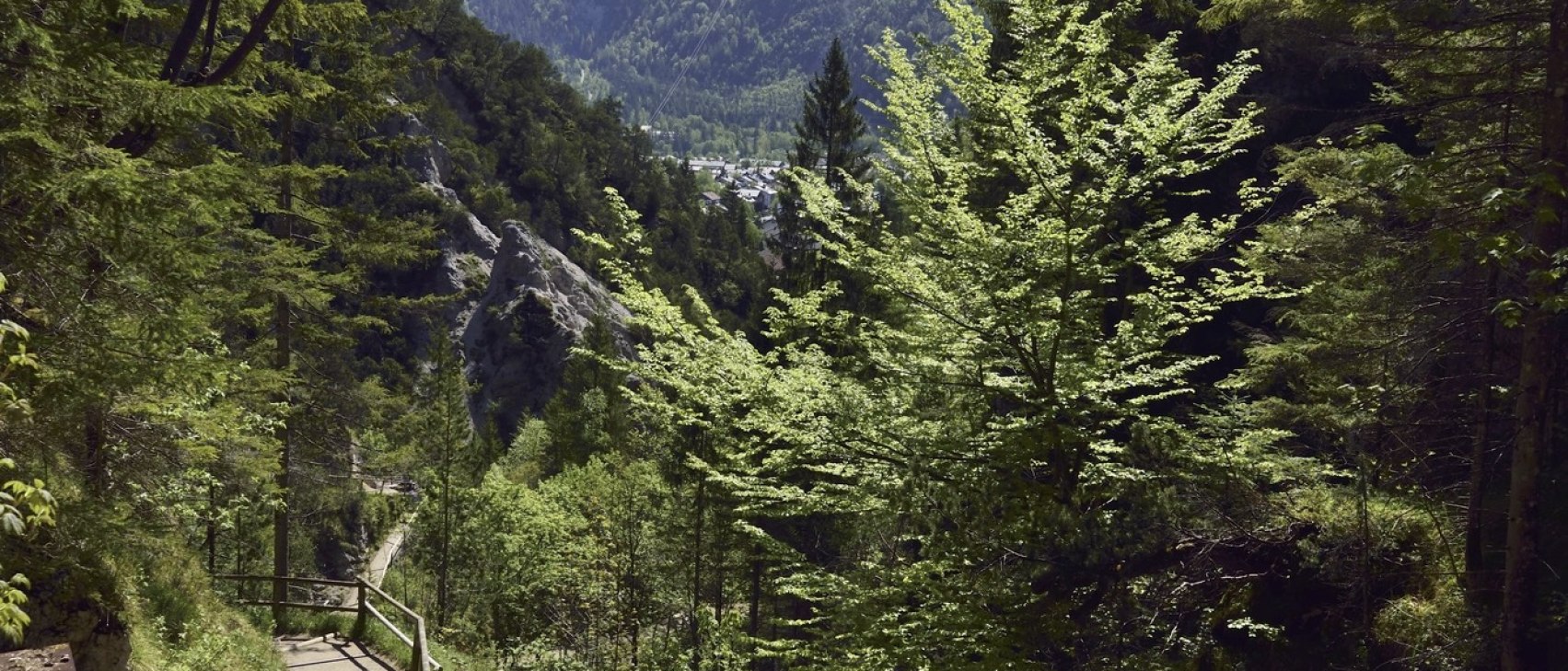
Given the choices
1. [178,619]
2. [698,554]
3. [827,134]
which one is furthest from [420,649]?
[827,134]

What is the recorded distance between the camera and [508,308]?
7181 centimetres

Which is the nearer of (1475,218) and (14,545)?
(1475,218)

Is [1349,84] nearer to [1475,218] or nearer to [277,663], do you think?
[1475,218]

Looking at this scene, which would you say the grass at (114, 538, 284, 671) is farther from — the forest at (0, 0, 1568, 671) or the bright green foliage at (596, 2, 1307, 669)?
the bright green foliage at (596, 2, 1307, 669)

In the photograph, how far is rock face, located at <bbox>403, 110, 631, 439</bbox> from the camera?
233ft

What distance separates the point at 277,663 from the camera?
497 inches

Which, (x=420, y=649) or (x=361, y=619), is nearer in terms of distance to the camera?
(x=420, y=649)

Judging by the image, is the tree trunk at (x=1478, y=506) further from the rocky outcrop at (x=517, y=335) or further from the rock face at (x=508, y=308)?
the rocky outcrop at (x=517, y=335)

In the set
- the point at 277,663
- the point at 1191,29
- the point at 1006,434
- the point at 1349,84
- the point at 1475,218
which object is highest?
the point at 1191,29

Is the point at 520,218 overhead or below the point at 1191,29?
overhead

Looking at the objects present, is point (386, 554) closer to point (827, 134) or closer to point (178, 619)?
point (827, 134)

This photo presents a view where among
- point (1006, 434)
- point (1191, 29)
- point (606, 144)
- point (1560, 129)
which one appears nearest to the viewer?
point (1560, 129)

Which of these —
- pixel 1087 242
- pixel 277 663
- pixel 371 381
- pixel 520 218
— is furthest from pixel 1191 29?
pixel 520 218

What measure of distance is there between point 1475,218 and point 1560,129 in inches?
26.8
